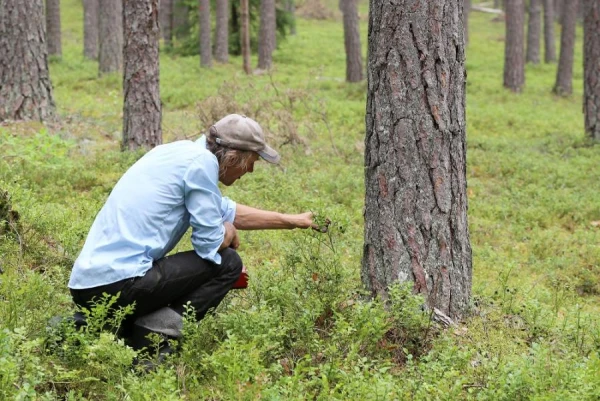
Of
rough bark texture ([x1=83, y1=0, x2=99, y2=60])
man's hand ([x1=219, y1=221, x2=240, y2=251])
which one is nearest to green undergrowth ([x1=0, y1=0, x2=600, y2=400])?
man's hand ([x1=219, y1=221, x2=240, y2=251])

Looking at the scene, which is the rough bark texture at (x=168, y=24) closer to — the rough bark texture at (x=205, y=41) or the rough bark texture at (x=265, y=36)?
the rough bark texture at (x=205, y=41)

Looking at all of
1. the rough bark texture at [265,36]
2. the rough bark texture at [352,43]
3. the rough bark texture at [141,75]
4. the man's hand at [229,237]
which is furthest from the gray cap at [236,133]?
the rough bark texture at [265,36]

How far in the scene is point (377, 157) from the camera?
16.0 feet

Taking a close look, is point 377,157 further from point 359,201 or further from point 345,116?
point 345,116

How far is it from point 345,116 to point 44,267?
10.8m

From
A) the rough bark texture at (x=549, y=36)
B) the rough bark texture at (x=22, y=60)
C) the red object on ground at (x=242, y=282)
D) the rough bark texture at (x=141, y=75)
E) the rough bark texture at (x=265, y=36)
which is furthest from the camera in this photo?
the rough bark texture at (x=549, y=36)

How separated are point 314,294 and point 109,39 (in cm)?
1646

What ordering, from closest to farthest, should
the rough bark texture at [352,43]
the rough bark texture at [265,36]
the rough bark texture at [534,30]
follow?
the rough bark texture at [352,43] → the rough bark texture at [265,36] → the rough bark texture at [534,30]

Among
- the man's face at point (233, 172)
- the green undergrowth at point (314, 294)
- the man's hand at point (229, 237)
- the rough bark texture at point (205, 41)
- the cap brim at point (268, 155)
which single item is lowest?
the green undergrowth at point (314, 294)

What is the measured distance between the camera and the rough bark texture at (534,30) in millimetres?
29703

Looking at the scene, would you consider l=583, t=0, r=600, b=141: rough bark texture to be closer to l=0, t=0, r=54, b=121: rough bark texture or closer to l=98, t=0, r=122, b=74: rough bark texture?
l=0, t=0, r=54, b=121: rough bark texture

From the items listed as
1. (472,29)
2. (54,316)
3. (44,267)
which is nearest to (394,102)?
(54,316)

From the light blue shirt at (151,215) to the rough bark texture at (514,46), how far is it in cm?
1957

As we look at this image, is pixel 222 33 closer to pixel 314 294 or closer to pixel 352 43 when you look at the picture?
pixel 352 43
